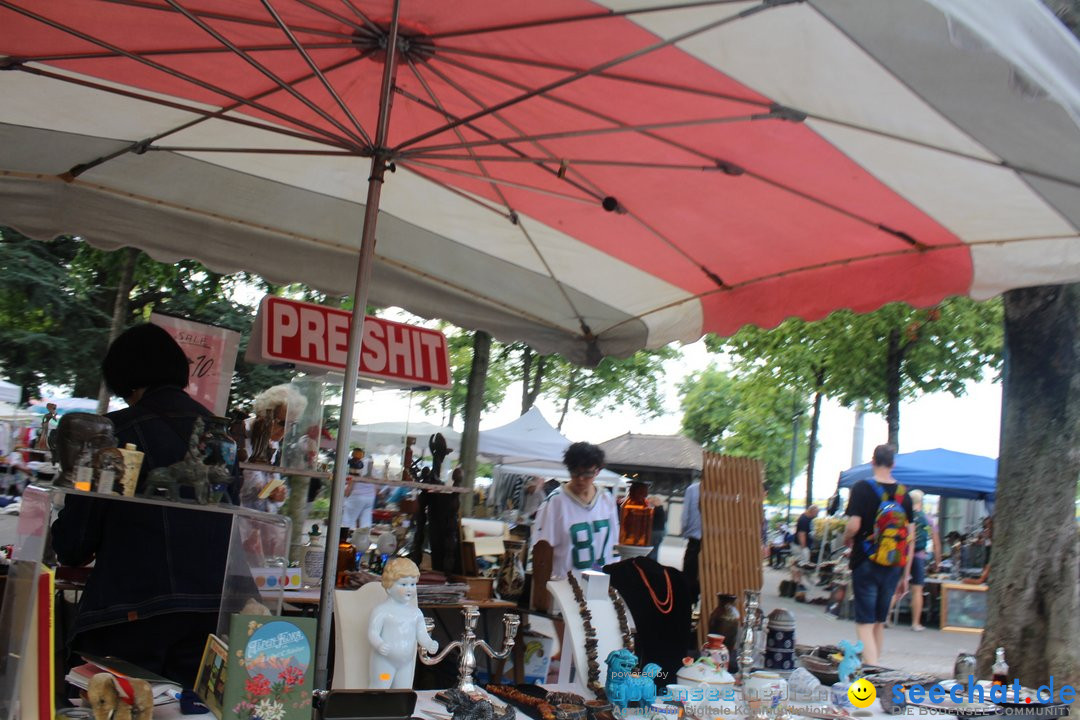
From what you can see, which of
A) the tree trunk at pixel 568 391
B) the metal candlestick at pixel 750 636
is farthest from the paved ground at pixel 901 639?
the tree trunk at pixel 568 391

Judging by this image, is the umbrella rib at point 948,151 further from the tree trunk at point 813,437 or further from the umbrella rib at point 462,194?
the tree trunk at point 813,437

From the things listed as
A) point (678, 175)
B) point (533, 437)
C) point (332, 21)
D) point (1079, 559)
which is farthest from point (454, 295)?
point (533, 437)

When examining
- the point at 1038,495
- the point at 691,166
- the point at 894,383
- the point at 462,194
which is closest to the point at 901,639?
the point at 894,383

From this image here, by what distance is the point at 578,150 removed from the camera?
13.1 feet

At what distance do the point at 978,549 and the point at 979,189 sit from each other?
1429 cm

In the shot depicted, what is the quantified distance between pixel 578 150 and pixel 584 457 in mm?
2003

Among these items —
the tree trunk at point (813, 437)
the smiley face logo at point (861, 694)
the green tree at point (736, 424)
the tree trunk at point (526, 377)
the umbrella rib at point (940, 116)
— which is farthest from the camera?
the green tree at point (736, 424)

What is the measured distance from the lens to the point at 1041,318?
6012 mm

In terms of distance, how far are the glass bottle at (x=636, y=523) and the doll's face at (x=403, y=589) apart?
2.76 meters

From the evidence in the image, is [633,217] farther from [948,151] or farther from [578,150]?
[948,151]

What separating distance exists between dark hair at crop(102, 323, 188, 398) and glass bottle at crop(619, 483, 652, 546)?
3.09 metres

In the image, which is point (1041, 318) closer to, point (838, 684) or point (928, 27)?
point (838, 684)

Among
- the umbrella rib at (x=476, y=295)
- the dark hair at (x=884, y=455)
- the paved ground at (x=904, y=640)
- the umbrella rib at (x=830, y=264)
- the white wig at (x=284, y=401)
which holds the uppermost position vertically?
the umbrella rib at (x=830, y=264)

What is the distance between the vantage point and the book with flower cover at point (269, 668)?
2150 millimetres
